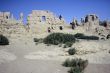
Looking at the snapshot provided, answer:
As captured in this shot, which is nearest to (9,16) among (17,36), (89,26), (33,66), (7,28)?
(7,28)

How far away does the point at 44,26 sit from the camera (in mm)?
39000

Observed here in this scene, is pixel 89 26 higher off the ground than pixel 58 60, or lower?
higher

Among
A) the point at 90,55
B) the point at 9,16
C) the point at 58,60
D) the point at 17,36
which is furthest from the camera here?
the point at 9,16

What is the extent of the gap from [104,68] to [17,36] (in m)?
23.6

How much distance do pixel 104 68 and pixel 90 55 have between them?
3.61 meters

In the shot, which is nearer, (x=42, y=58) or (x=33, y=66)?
(x=33, y=66)

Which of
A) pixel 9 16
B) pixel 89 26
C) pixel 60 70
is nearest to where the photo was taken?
pixel 60 70

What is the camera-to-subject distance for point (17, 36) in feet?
115

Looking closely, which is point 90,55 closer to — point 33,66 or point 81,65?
point 81,65

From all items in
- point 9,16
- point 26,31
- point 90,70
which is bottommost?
point 90,70

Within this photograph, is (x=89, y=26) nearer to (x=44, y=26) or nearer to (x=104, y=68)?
(x=44, y=26)

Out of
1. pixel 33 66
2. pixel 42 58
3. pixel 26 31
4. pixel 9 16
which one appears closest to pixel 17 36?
pixel 26 31

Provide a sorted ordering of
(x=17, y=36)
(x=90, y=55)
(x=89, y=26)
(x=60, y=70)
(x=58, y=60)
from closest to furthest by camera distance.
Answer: (x=60, y=70) → (x=58, y=60) → (x=90, y=55) → (x=17, y=36) → (x=89, y=26)

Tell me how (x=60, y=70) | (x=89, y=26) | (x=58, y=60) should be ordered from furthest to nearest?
(x=89, y=26)
(x=58, y=60)
(x=60, y=70)
